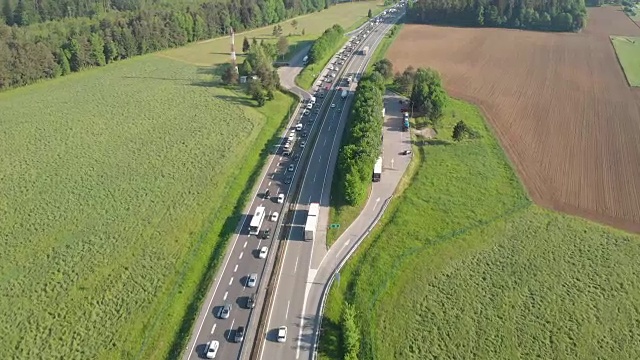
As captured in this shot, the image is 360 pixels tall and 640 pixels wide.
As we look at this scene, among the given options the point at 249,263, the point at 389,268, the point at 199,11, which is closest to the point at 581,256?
the point at 389,268

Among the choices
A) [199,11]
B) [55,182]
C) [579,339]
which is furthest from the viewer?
[199,11]

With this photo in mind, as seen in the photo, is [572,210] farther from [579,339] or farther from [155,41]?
[155,41]

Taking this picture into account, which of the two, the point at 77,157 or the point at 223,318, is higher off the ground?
the point at 77,157

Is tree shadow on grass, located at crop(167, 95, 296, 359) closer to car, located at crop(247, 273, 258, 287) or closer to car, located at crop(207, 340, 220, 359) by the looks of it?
car, located at crop(207, 340, 220, 359)

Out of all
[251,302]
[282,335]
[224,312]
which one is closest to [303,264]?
[251,302]

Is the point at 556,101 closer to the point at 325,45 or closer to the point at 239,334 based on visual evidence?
the point at 325,45

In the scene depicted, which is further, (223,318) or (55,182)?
(55,182)

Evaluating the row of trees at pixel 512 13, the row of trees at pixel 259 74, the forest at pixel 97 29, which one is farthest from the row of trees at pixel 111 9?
the row of trees at pixel 512 13

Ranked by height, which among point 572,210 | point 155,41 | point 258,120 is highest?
point 155,41
